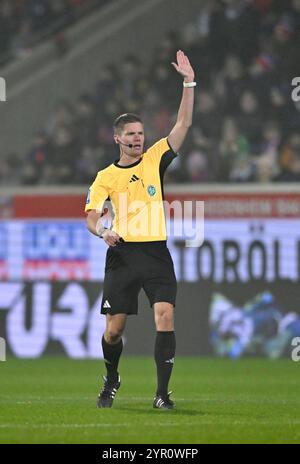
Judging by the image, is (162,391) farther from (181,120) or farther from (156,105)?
(156,105)

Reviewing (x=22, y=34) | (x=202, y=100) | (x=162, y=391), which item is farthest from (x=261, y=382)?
(x=22, y=34)

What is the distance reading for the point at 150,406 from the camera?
35.2 ft

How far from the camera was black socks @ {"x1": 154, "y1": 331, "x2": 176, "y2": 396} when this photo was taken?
33.5ft

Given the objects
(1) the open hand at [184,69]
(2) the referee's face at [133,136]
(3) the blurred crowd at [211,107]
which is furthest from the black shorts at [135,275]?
(3) the blurred crowd at [211,107]

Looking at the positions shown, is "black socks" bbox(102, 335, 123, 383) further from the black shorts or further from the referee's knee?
the black shorts

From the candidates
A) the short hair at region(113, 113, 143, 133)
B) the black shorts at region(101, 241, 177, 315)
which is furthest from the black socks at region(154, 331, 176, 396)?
the short hair at region(113, 113, 143, 133)

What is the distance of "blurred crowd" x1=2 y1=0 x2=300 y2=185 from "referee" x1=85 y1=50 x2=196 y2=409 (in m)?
9.05

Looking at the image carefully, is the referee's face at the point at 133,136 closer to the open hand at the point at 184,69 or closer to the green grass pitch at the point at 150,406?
the open hand at the point at 184,69

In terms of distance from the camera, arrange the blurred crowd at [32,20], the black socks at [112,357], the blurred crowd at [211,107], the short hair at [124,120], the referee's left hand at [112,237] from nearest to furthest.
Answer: the referee's left hand at [112,237] → the short hair at [124,120] → the black socks at [112,357] → the blurred crowd at [211,107] → the blurred crowd at [32,20]

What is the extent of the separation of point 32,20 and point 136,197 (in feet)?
46.8

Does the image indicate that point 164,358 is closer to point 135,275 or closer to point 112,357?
point 112,357

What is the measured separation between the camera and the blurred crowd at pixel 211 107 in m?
19.9

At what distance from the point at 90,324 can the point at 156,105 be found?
405cm

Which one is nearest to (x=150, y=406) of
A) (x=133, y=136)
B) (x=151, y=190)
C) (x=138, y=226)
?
(x=138, y=226)
